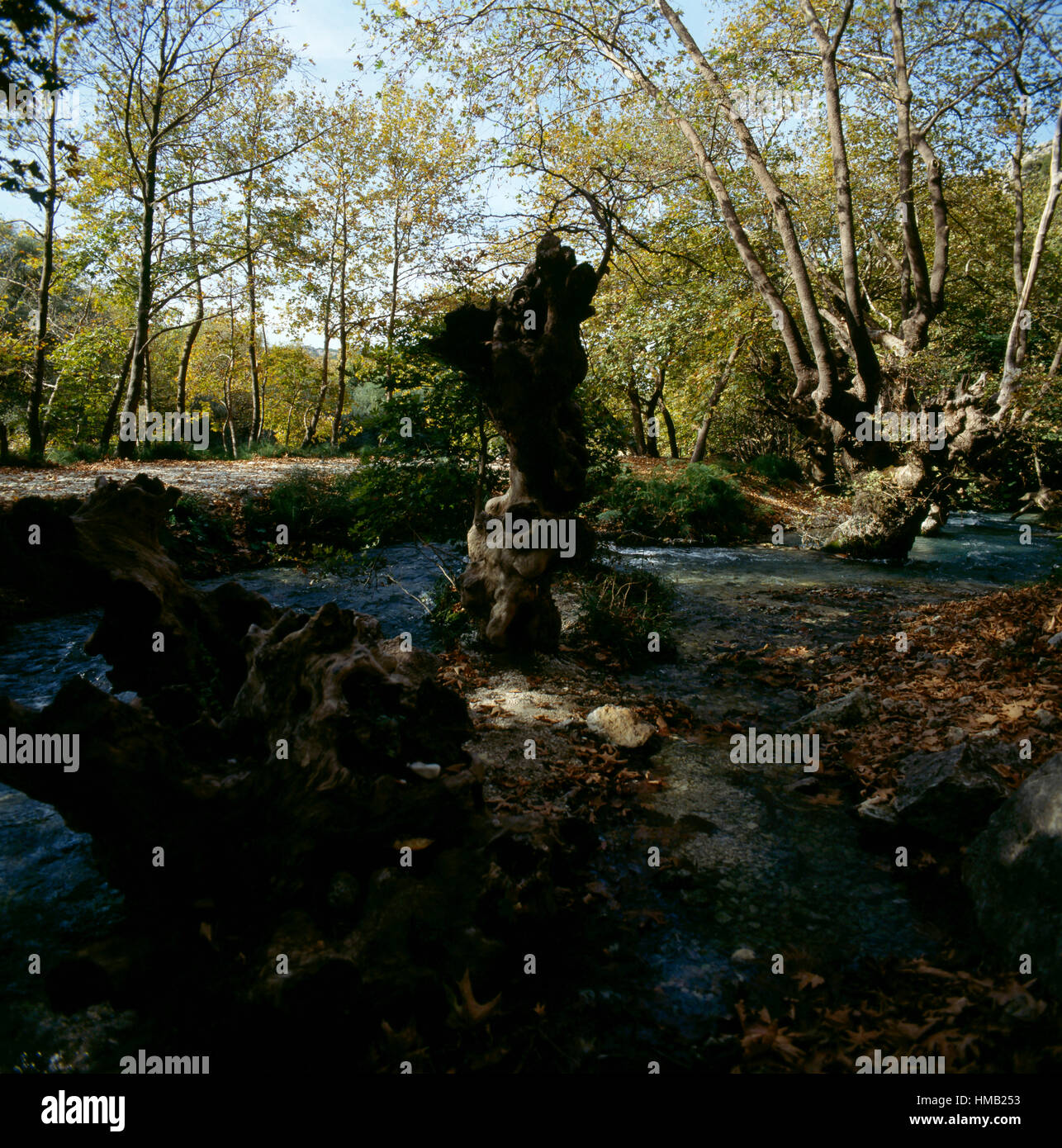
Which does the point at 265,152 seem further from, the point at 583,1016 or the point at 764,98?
the point at 583,1016

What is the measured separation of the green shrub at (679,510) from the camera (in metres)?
17.5

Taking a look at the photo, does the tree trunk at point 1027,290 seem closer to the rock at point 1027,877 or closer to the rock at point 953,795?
the rock at point 953,795

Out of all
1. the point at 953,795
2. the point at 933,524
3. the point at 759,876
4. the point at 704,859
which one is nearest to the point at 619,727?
the point at 704,859

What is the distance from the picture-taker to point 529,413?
702 centimetres

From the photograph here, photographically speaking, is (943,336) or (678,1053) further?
(943,336)

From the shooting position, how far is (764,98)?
15.6m

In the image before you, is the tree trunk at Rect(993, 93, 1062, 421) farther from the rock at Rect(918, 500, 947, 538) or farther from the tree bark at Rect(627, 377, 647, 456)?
the tree bark at Rect(627, 377, 647, 456)

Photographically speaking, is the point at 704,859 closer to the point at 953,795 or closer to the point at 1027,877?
the point at 953,795

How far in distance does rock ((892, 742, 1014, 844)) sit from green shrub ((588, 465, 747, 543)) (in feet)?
39.1

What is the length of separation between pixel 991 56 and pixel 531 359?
14825 mm

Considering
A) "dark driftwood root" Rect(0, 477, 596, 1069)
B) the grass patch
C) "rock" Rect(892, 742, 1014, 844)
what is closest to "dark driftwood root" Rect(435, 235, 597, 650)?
the grass patch

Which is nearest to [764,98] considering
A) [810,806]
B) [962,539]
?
[962,539]

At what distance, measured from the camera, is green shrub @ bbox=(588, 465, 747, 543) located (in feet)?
57.4

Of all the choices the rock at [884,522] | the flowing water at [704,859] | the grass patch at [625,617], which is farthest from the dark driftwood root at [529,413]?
the rock at [884,522]
